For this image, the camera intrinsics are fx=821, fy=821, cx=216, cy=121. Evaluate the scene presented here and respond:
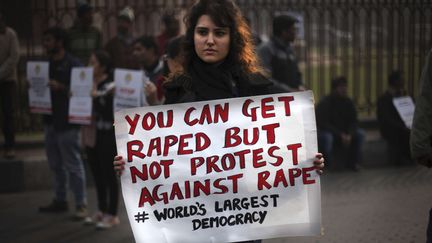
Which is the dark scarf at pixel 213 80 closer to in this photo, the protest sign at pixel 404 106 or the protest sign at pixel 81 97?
the protest sign at pixel 81 97

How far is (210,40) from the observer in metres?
3.69

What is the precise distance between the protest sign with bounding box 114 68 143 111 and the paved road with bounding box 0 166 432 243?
102cm

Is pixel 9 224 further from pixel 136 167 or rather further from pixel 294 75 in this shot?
pixel 136 167

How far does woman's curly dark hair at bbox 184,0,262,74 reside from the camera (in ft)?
12.2

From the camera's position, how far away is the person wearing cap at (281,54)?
786 cm

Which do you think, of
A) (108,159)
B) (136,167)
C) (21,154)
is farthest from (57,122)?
(136,167)

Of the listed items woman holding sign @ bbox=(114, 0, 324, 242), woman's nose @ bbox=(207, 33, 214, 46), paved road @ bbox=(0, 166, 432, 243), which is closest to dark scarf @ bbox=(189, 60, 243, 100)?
woman holding sign @ bbox=(114, 0, 324, 242)

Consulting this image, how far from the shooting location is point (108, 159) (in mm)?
6656

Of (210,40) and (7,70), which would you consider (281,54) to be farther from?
(210,40)

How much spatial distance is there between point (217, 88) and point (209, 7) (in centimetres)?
37

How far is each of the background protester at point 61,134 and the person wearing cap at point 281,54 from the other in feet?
6.05

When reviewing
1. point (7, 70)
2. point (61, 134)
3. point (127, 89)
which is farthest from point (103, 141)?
point (7, 70)

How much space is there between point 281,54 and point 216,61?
4.27 m

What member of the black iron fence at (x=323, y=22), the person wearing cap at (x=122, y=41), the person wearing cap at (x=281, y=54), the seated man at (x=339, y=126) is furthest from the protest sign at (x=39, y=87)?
the seated man at (x=339, y=126)
